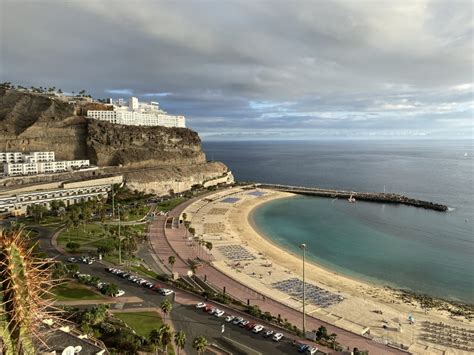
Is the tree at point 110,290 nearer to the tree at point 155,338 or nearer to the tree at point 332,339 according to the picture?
the tree at point 155,338

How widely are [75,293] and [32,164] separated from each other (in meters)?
63.2

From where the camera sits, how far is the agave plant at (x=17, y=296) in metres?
7.20

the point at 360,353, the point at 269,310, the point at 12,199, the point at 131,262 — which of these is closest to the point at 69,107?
the point at 12,199

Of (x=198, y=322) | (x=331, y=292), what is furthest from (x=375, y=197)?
(x=198, y=322)

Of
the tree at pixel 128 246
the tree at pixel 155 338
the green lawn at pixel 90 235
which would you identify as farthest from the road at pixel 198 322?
the green lawn at pixel 90 235

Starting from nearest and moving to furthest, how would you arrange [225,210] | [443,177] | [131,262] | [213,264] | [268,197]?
[131,262] → [213,264] → [225,210] → [268,197] → [443,177]

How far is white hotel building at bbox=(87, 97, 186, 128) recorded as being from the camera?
119m

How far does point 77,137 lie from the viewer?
10556 centimetres

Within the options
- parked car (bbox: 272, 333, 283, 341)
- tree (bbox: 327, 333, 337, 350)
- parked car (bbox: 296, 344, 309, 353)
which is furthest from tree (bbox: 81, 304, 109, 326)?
tree (bbox: 327, 333, 337, 350)

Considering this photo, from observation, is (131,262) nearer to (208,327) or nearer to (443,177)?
(208,327)

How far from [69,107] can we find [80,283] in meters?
87.3

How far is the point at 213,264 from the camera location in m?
49.3

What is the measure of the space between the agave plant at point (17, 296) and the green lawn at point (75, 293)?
28.8 meters

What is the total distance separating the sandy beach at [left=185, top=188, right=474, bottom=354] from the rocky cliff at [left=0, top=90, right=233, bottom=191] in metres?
42.7
